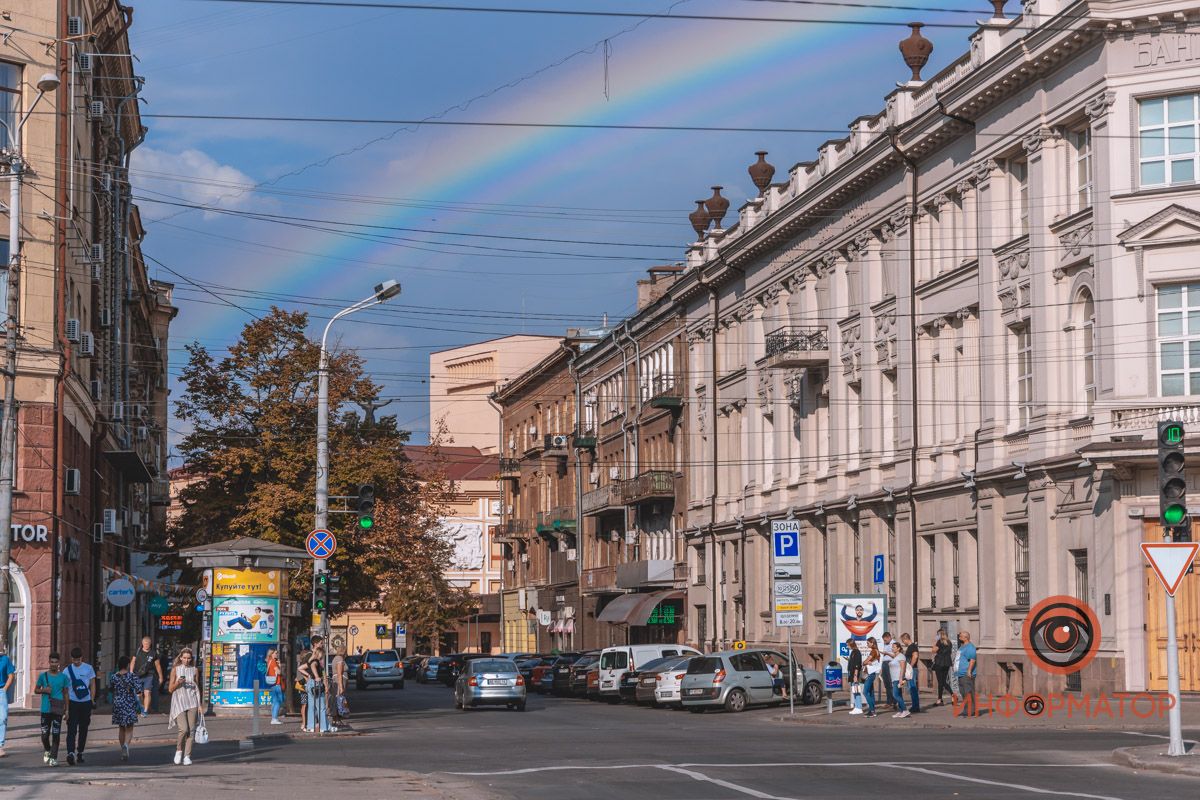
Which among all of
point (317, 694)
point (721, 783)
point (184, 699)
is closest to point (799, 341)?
point (317, 694)

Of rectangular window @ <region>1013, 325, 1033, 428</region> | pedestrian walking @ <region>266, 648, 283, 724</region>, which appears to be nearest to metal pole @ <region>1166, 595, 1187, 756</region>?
rectangular window @ <region>1013, 325, 1033, 428</region>

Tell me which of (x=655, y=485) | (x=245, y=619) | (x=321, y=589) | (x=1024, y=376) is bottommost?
(x=245, y=619)

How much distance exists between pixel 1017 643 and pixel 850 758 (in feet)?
56.2

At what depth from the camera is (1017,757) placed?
2336cm

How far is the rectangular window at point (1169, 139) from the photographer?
35.3 meters

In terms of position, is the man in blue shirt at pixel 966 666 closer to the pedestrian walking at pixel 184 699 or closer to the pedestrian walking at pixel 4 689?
the pedestrian walking at pixel 184 699

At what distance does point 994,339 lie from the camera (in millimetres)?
41000

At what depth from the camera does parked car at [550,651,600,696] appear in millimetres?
57906

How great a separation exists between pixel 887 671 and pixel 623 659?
14635 mm

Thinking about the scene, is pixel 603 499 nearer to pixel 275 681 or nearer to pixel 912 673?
pixel 912 673

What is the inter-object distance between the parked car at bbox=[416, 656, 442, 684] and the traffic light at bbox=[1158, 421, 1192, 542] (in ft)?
186

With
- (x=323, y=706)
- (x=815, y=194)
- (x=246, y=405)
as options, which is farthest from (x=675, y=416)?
(x=323, y=706)

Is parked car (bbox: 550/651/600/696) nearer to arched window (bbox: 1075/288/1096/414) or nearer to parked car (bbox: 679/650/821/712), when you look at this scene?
parked car (bbox: 679/650/821/712)

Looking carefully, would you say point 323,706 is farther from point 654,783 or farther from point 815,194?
point 815,194
